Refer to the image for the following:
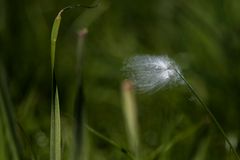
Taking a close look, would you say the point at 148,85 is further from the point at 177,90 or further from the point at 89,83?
the point at 89,83

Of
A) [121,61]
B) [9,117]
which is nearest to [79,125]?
[9,117]

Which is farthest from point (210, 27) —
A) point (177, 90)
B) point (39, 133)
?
point (39, 133)

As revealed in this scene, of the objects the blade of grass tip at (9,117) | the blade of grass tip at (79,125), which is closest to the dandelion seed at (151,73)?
the blade of grass tip at (79,125)

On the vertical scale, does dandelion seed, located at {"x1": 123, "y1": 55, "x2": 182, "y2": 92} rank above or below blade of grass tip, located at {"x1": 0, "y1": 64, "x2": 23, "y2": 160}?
below

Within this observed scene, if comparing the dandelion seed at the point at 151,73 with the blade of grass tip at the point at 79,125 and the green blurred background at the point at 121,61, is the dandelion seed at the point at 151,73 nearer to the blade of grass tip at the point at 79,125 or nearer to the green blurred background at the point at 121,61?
the blade of grass tip at the point at 79,125

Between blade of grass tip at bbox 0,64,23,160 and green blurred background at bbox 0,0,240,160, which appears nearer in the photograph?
blade of grass tip at bbox 0,64,23,160

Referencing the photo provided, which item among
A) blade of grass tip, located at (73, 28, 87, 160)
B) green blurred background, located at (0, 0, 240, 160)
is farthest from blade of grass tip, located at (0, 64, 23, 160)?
green blurred background, located at (0, 0, 240, 160)

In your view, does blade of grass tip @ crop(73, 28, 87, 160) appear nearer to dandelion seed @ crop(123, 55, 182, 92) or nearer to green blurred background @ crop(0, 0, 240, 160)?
dandelion seed @ crop(123, 55, 182, 92)
